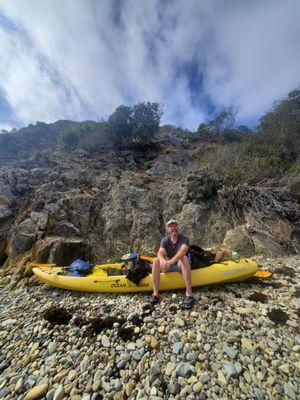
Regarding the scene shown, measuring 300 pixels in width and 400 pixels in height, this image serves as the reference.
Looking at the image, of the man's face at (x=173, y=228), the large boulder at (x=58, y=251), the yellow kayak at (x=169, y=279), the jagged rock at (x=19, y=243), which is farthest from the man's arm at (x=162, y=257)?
the jagged rock at (x=19, y=243)

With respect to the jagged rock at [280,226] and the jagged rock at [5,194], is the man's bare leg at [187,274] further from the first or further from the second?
the jagged rock at [5,194]

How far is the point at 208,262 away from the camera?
491 cm

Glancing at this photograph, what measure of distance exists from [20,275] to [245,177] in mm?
9939

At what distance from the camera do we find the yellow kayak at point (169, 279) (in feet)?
14.8

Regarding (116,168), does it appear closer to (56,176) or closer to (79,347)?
(56,176)

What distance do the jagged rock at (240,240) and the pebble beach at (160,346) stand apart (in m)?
1.80

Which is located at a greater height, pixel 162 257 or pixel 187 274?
pixel 162 257

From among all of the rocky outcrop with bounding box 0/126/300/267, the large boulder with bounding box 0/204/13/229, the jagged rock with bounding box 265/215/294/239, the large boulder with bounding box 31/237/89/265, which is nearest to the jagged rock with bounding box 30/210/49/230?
the rocky outcrop with bounding box 0/126/300/267

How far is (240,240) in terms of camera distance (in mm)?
6910

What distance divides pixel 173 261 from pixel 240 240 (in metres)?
3.87

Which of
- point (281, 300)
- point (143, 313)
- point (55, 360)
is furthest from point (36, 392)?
point (281, 300)

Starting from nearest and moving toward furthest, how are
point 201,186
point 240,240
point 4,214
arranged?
point 240,240 → point 201,186 → point 4,214

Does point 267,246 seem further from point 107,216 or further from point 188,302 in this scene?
point 107,216

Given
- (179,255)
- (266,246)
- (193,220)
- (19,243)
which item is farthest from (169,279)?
(19,243)
